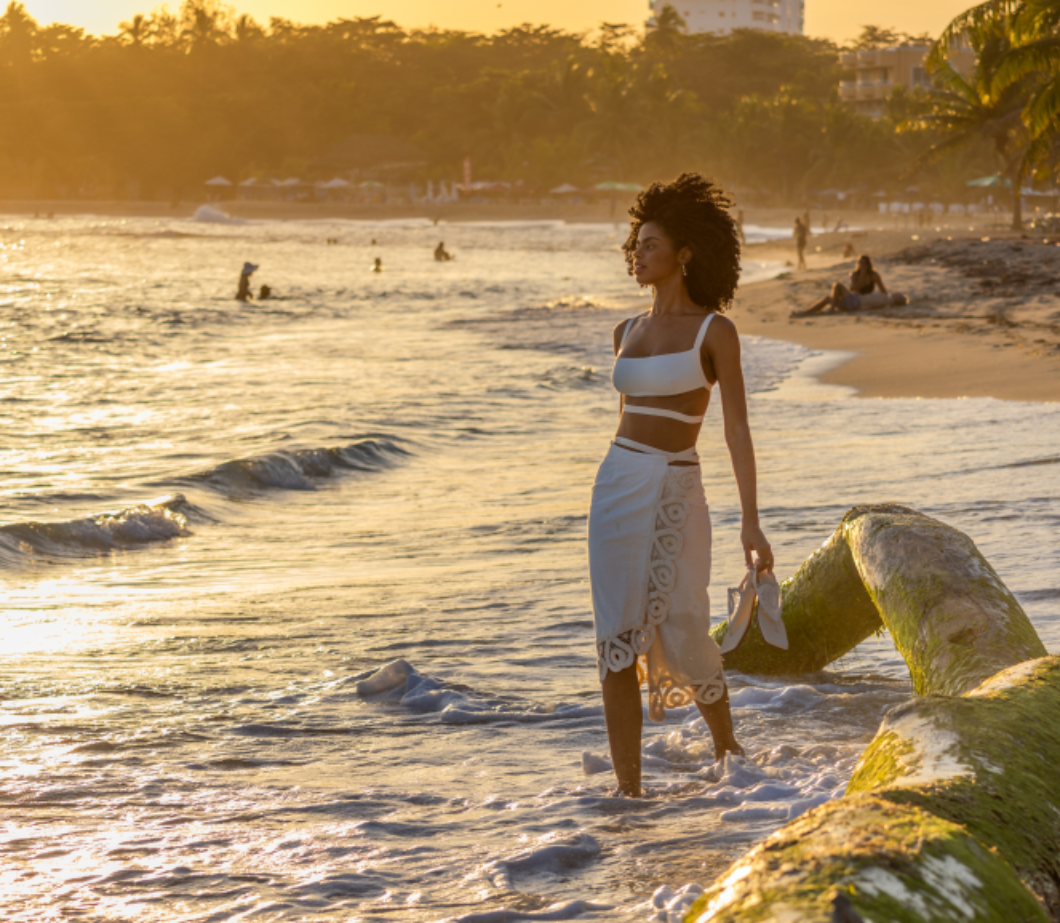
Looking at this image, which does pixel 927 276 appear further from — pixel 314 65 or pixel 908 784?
pixel 314 65

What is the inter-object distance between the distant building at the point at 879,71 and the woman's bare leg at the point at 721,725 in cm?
12931

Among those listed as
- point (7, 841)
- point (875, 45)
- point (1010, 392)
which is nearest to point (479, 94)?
point (875, 45)

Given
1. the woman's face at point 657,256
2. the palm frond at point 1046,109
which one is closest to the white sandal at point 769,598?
the woman's face at point 657,256

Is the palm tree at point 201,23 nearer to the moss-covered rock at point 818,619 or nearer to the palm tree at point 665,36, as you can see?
the palm tree at point 665,36

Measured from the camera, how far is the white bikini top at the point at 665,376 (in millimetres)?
3492

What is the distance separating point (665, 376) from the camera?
3.50 metres

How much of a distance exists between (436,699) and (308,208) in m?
119

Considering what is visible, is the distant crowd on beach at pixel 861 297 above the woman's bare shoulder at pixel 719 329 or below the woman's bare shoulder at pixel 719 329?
below

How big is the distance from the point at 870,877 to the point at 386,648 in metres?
3.96

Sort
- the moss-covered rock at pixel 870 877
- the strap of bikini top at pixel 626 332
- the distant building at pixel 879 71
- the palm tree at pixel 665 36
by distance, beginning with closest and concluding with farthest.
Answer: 1. the moss-covered rock at pixel 870 877
2. the strap of bikini top at pixel 626 332
3. the distant building at pixel 879 71
4. the palm tree at pixel 665 36

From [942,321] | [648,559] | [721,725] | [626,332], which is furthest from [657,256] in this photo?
[942,321]

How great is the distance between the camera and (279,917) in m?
2.92

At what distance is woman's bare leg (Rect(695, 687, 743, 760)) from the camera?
377 centimetres

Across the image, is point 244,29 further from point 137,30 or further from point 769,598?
point 769,598
